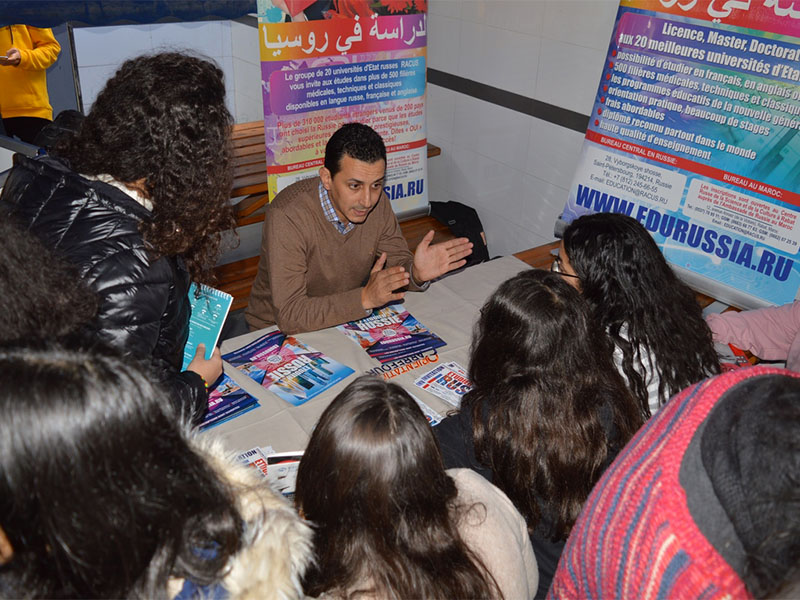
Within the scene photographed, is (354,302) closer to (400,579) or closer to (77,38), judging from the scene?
(400,579)

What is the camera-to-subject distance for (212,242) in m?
1.66

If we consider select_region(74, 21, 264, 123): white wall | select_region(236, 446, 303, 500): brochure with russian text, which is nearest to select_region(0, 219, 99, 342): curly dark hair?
select_region(236, 446, 303, 500): brochure with russian text

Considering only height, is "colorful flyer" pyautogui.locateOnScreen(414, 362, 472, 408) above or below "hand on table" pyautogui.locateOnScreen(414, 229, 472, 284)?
below

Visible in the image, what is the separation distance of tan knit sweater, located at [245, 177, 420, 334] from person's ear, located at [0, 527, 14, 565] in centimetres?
152

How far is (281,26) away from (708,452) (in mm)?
3000

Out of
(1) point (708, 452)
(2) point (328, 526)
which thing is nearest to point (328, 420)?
(2) point (328, 526)

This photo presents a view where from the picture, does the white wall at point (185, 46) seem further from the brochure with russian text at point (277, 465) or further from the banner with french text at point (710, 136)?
the brochure with russian text at point (277, 465)

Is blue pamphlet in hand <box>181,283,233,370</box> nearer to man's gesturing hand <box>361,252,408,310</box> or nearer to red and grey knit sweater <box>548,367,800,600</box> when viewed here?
man's gesturing hand <box>361,252,408,310</box>

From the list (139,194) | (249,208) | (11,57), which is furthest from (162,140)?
(11,57)

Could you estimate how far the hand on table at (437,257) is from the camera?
2426 mm

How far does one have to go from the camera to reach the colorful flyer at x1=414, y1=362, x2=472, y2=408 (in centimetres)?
197

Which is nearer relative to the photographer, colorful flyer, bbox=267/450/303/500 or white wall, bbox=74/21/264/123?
colorful flyer, bbox=267/450/303/500

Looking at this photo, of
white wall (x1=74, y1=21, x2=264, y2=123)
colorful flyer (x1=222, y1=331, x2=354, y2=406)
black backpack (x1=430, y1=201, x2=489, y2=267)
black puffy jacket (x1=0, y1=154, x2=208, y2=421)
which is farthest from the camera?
white wall (x1=74, y1=21, x2=264, y2=123)

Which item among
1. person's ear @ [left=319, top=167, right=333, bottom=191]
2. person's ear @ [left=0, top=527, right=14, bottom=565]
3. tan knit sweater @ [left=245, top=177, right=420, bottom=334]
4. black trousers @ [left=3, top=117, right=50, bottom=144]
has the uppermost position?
person's ear @ [left=0, top=527, right=14, bottom=565]
